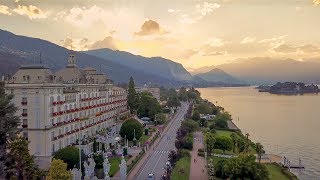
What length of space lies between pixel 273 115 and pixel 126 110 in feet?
208

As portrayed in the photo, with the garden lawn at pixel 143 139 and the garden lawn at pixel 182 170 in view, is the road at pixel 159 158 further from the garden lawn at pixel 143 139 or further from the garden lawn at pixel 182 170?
the garden lawn at pixel 143 139

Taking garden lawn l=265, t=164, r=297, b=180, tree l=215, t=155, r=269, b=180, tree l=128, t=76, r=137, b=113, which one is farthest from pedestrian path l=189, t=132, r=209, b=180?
tree l=128, t=76, r=137, b=113

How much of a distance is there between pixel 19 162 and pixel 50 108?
1715 centimetres

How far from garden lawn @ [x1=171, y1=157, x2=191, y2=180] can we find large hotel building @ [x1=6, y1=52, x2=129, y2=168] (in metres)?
13.2

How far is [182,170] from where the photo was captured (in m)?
51.2

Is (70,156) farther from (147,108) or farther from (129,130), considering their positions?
(147,108)

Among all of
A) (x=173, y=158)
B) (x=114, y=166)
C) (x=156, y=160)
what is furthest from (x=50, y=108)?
(x=173, y=158)

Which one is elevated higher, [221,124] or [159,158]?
[221,124]

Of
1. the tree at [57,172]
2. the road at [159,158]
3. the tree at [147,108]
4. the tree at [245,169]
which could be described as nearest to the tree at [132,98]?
the tree at [147,108]

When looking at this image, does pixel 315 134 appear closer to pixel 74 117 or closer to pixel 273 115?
pixel 273 115

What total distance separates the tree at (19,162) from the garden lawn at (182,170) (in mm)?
17011

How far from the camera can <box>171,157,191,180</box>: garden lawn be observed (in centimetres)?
4847

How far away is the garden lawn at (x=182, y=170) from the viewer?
48469 mm

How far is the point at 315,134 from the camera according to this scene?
319ft
